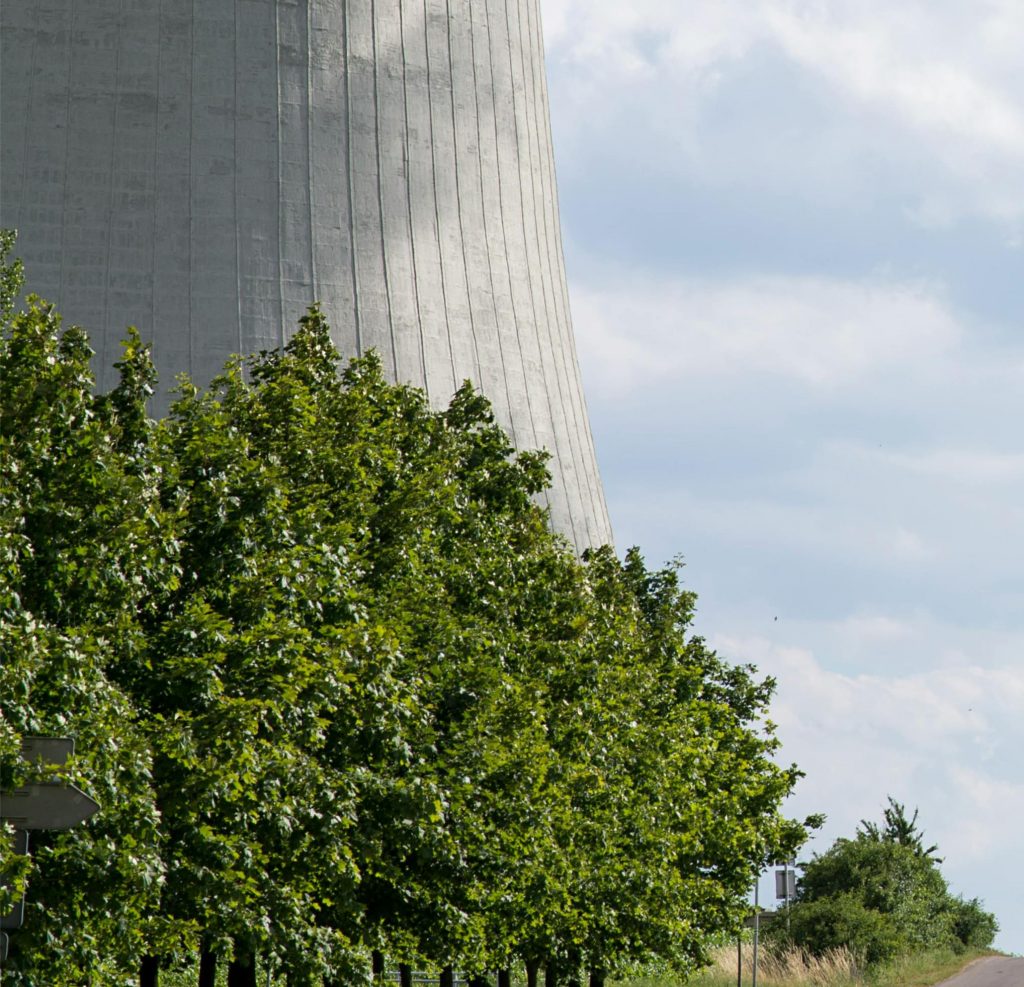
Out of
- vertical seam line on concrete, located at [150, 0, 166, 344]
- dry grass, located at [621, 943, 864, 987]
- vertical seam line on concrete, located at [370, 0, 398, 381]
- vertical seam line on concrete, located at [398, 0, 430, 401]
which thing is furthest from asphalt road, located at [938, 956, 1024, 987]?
vertical seam line on concrete, located at [150, 0, 166, 344]

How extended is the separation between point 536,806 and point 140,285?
1485 centimetres

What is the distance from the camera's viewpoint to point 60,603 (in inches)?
482

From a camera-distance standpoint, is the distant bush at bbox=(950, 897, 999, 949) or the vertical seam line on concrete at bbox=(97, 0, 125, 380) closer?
the vertical seam line on concrete at bbox=(97, 0, 125, 380)

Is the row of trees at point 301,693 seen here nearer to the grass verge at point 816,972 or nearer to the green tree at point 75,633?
the green tree at point 75,633

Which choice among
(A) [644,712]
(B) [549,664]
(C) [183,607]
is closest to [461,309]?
(A) [644,712]

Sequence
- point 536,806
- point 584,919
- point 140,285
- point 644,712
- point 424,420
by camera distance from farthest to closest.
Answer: point 140,285
point 644,712
point 424,420
point 584,919
point 536,806

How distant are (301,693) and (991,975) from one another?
30194 millimetres

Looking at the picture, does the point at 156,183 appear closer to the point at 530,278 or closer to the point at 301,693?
the point at 530,278

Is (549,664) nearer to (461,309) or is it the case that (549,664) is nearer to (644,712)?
(644,712)

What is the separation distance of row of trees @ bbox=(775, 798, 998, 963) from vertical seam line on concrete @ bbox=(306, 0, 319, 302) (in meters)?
22.9

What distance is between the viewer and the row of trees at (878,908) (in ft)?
143

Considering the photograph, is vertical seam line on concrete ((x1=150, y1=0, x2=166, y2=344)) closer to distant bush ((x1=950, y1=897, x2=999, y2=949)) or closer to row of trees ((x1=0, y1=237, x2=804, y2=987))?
row of trees ((x1=0, y1=237, x2=804, y2=987))

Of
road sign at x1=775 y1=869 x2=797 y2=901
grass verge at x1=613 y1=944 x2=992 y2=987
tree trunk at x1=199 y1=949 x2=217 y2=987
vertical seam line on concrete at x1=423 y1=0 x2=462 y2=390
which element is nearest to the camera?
tree trunk at x1=199 y1=949 x2=217 y2=987

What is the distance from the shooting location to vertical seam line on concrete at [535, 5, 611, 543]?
35062mm
